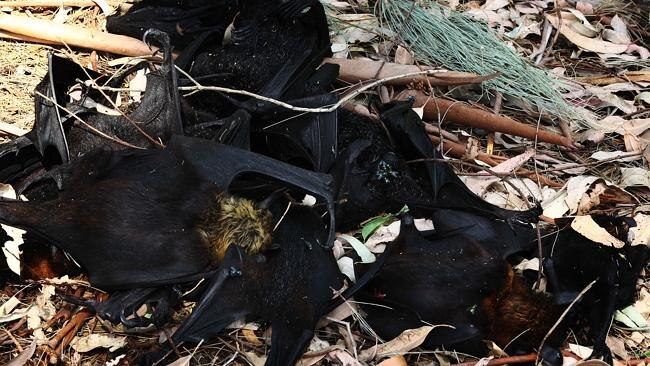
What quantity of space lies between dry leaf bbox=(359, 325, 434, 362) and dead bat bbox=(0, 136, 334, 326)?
427 mm

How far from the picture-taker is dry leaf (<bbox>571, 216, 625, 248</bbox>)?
285 centimetres

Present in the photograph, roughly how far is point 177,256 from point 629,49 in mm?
2949

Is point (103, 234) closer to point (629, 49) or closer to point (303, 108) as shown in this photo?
point (303, 108)

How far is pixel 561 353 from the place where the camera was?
2.63 m

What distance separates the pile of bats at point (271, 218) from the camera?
2.54m

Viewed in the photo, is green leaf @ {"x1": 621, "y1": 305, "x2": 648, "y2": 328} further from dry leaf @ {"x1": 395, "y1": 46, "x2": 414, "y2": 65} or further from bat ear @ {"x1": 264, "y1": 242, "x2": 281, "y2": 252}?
dry leaf @ {"x1": 395, "y1": 46, "x2": 414, "y2": 65}

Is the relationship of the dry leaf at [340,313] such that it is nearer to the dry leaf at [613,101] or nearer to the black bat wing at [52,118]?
Answer: the black bat wing at [52,118]

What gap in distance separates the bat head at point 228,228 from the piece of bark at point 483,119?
129cm

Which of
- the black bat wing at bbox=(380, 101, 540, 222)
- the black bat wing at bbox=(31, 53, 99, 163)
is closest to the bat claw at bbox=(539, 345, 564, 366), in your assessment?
the black bat wing at bbox=(380, 101, 540, 222)

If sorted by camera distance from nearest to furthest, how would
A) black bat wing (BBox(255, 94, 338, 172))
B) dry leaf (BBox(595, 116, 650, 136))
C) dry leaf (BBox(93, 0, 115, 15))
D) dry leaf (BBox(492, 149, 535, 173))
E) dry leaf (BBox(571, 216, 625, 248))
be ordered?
dry leaf (BBox(571, 216, 625, 248)) < black bat wing (BBox(255, 94, 338, 172)) < dry leaf (BBox(492, 149, 535, 173)) < dry leaf (BBox(595, 116, 650, 136)) < dry leaf (BBox(93, 0, 115, 15))

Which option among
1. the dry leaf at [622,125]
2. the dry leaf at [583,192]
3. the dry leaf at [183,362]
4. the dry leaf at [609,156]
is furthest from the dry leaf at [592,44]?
the dry leaf at [183,362]

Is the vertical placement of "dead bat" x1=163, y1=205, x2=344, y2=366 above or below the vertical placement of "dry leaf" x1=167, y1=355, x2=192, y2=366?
above

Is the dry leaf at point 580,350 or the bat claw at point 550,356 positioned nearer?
the bat claw at point 550,356

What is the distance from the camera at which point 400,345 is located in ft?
8.66
